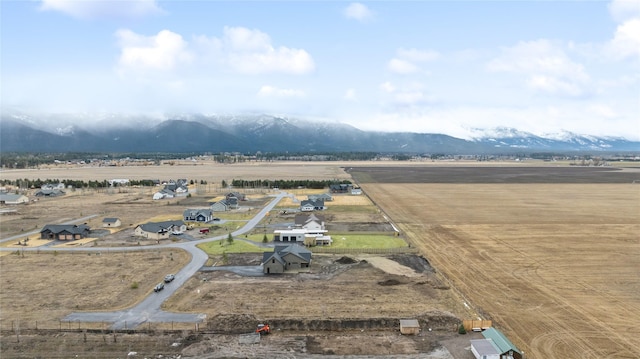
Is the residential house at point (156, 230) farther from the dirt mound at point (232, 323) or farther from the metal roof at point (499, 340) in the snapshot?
the metal roof at point (499, 340)

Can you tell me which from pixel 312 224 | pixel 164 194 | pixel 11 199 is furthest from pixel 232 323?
pixel 11 199

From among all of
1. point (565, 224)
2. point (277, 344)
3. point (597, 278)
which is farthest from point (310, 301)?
point (565, 224)

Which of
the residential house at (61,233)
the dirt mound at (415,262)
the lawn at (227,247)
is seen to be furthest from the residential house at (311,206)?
the residential house at (61,233)

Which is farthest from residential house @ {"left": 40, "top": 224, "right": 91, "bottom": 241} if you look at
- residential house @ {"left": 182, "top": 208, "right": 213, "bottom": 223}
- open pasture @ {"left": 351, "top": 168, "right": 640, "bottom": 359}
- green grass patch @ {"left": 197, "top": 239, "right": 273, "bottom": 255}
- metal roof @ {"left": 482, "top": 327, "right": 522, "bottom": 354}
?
metal roof @ {"left": 482, "top": 327, "right": 522, "bottom": 354}

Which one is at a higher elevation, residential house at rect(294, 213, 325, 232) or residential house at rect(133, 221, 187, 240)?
residential house at rect(294, 213, 325, 232)

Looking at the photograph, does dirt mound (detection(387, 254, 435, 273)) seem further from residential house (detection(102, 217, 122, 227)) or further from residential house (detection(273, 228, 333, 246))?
residential house (detection(102, 217, 122, 227))

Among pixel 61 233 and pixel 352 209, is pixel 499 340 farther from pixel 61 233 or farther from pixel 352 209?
pixel 61 233
